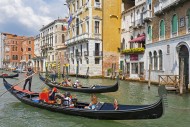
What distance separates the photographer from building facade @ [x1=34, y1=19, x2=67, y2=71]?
36.6 meters

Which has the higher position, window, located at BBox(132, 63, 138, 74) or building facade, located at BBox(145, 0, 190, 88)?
building facade, located at BBox(145, 0, 190, 88)

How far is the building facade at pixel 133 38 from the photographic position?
19.6 meters

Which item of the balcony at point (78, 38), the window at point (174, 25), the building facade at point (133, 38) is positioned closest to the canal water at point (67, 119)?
the window at point (174, 25)

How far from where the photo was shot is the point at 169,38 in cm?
1479

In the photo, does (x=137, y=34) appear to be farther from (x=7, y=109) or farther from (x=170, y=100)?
(x=7, y=109)

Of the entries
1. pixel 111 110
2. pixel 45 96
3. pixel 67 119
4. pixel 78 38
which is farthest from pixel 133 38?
pixel 111 110

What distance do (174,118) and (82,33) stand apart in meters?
19.0

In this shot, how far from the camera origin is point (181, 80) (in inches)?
460

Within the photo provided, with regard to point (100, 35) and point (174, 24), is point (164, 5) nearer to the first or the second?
point (174, 24)

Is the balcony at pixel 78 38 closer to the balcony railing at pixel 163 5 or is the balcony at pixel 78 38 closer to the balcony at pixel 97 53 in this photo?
the balcony at pixel 97 53

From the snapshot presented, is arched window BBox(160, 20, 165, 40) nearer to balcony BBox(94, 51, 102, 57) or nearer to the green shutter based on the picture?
the green shutter

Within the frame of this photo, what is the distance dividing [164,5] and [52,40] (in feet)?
83.2

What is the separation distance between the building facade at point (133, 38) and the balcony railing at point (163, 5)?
2.52 metres

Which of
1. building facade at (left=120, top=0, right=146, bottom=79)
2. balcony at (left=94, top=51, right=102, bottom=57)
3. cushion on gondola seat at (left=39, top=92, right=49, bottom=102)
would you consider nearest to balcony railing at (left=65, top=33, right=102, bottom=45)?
balcony at (left=94, top=51, right=102, bottom=57)
